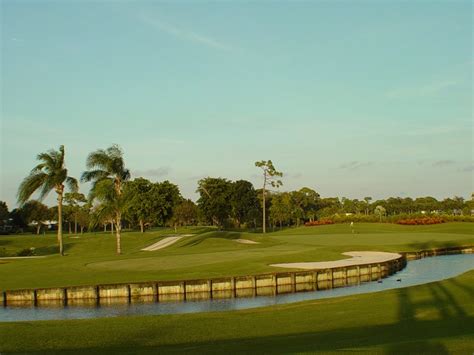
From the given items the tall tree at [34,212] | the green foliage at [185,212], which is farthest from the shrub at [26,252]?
the green foliage at [185,212]

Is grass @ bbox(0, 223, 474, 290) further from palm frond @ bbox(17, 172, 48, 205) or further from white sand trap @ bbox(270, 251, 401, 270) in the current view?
palm frond @ bbox(17, 172, 48, 205)

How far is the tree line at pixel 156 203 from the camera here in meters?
46.6

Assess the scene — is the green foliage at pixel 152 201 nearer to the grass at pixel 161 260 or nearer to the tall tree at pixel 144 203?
the tall tree at pixel 144 203

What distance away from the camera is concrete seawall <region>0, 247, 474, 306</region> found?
28.5 m

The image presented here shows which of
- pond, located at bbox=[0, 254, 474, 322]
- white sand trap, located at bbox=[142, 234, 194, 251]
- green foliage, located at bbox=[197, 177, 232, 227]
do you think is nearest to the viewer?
pond, located at bbox=[0, 254, 474, 322]

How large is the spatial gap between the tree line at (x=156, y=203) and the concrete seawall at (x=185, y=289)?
17.1 m

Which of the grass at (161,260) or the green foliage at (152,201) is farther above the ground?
the green foliage at (152,201)

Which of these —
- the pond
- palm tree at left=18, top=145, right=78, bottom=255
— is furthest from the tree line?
the pond

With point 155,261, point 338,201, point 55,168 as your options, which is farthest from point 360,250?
point 338,201

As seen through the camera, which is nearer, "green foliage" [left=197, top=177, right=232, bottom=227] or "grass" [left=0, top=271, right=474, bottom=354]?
"grass" [left=0, top=271, right=474, bottom=354]

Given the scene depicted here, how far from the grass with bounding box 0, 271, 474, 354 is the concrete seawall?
27.1 feet

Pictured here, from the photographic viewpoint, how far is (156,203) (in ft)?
331

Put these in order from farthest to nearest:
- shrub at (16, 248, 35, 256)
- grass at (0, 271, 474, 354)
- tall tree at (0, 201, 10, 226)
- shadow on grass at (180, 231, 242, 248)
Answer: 1. tall tree at (0, 201, 10, 226)
2. shadow on grass at (180, 231, 242, 248)
3. shrub at (16, 248, 35, 256)
4. grass at (0, 271, 474, 354)

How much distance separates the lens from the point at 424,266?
43125mm
